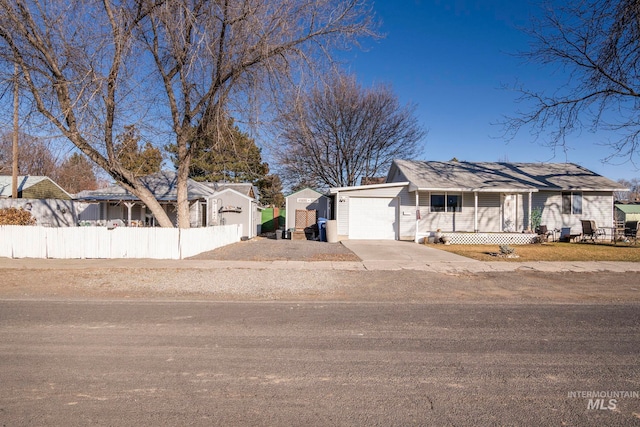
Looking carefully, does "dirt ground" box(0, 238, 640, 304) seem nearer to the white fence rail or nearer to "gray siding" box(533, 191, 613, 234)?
the white fence rail

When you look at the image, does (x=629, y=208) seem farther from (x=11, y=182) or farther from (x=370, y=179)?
(x=11, y=182)

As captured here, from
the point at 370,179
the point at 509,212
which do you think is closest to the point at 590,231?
the point at 509,212

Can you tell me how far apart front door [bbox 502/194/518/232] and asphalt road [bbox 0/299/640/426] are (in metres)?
17.1

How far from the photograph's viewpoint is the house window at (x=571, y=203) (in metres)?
23.0

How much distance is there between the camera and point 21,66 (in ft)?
38.7

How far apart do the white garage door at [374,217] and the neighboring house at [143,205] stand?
889cm

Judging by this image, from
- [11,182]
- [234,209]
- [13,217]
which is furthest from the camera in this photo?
[11,182]

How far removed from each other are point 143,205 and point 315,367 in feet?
73.2

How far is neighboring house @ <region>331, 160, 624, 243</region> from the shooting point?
22125mm

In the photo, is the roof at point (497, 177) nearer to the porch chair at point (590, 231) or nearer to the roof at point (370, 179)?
the porch chair at point (590, 231)

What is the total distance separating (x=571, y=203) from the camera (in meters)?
23.0

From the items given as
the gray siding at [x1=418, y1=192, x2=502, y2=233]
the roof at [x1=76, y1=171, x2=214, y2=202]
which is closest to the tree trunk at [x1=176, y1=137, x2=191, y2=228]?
the roof at [x1=76, y1=171, x2=214, y2=202]

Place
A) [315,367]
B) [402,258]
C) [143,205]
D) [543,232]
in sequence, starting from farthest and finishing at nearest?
[143,205]
[543,232]
[402,258]
[315,367]

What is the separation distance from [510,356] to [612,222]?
2372 centimetres
